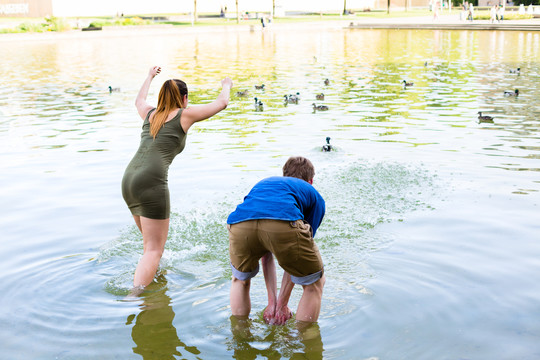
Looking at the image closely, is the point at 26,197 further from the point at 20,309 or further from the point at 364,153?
the point at 364,153

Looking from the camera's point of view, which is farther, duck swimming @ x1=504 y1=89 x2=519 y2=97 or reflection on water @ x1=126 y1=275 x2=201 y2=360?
duck swimming @ x1=504 y1=89 x2=519 y2=97

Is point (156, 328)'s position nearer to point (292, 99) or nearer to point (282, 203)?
point (282, 203)

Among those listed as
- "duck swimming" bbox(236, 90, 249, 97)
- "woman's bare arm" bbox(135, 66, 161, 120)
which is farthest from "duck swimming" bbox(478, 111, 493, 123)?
"woman's bare arm" bbox(135, 66, 161, 120)

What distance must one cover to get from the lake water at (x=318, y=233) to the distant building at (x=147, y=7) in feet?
214

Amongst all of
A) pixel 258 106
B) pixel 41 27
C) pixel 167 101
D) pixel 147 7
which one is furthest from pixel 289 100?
pixel 147 7

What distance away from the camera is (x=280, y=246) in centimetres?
442

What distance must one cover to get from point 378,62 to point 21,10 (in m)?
64.8

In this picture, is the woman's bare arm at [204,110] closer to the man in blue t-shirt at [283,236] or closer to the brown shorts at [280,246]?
the man in blue t-shirt at [283,236]

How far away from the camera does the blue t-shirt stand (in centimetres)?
444

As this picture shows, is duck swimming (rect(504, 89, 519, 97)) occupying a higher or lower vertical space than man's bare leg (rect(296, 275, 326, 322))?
higher

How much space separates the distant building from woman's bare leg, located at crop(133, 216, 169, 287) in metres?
74.6

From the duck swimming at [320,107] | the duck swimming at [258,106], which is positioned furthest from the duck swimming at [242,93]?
the duck swimming at [320,107]

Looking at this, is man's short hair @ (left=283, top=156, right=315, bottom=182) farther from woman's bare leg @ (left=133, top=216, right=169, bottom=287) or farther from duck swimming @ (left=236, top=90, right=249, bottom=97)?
duck swimming @ (left=236, top=90, right=249, bottom=97)

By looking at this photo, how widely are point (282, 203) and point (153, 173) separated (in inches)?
62.3
